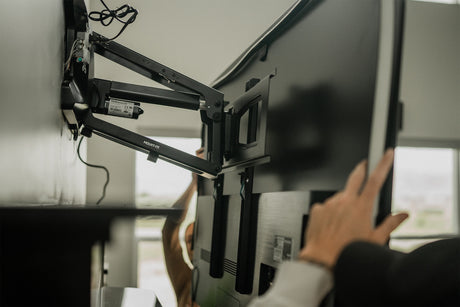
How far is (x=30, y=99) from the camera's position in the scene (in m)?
0.94

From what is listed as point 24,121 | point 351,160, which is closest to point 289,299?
point 351,160

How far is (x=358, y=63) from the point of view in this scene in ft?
2.19

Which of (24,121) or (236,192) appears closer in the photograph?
(24,121)

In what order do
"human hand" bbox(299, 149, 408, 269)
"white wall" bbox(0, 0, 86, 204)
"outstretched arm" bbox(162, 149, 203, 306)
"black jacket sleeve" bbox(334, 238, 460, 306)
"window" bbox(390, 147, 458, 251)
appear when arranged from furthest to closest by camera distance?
1. "window" bbox(390, 147, 458, 251)
2. "outstretched arm" bbox(162, 149, 203, 306)
3. "white wall" bbox(0, 0, 86, 204)
4. "human hand" bbox(299, 149, 408, 269)
5. "black jacket sleeve" bbox(334, 238, 460, 306)

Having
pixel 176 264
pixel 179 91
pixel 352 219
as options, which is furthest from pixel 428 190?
pixel 352 219

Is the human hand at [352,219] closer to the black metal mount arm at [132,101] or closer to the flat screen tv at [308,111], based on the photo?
the flat screen tv at [308,111]

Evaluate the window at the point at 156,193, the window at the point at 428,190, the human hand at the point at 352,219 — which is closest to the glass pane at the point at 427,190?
the window at the point at 428,190

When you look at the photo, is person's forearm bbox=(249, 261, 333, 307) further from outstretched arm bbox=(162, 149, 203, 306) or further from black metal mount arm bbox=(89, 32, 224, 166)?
outstretched arm bbox=(162, 149, 203, 306)

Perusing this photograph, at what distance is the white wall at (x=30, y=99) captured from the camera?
0.78m

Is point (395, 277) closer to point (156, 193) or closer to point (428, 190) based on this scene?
point (156, 193)

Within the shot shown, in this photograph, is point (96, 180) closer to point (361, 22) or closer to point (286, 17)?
point (286, 17)

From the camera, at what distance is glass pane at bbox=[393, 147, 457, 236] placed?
418cm

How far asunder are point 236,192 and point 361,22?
0.52m

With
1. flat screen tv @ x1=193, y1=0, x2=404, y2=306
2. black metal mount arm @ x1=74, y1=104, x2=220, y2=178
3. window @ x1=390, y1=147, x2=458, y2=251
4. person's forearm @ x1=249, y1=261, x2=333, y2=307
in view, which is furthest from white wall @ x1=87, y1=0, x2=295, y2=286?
person's forearm @ x1=249, y1=261, x2=333, y2=307
